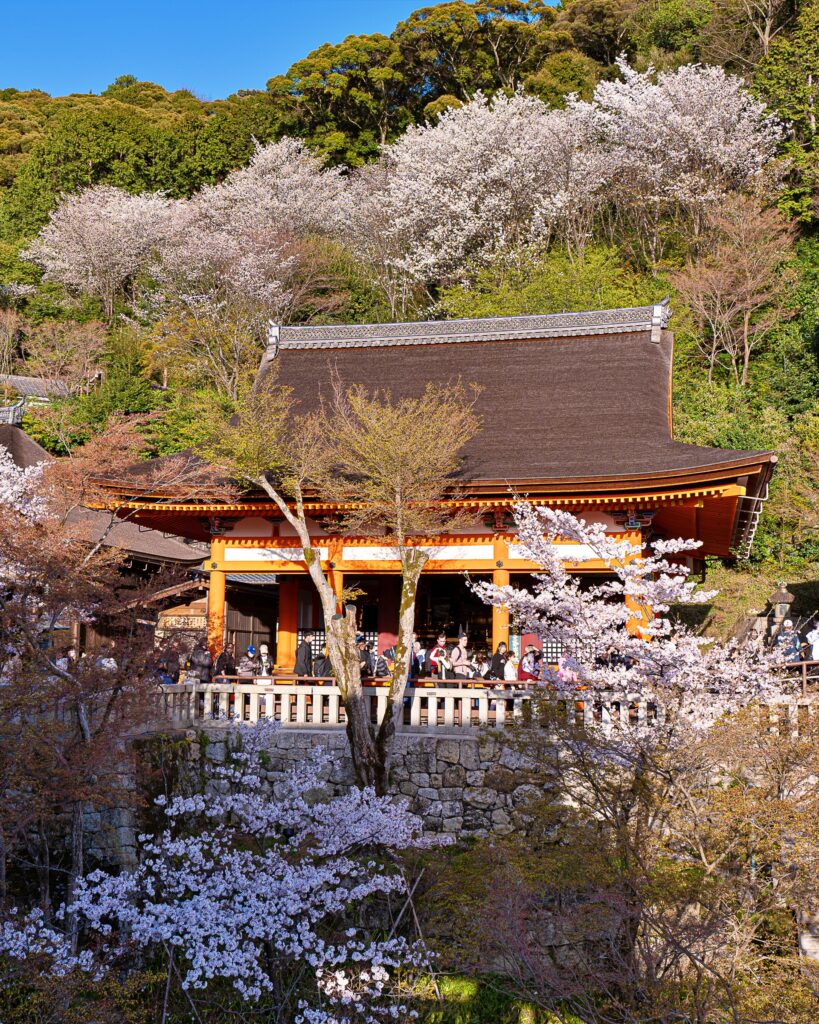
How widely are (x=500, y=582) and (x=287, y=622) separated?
452 cm

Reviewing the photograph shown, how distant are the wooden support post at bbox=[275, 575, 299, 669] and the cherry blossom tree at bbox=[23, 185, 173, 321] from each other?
21513 millimetres

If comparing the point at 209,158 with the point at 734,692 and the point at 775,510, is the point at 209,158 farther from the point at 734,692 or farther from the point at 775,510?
the point at 734,692

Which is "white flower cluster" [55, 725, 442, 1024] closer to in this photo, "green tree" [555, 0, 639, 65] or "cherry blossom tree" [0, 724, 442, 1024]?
"cherry blossom tree" [0, 724, 442, 1024]

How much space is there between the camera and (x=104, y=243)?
117ft

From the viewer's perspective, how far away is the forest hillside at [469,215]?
87.7 ft

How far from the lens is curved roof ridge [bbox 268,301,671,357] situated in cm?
1925

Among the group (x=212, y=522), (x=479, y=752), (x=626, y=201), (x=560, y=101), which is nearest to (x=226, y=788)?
(x=479, y=752)

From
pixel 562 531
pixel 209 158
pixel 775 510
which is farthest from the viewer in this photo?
pixel 209 158

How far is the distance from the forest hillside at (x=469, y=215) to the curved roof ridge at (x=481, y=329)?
2.82m

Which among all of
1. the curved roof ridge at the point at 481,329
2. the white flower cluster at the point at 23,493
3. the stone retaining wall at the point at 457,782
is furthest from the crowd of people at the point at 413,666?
the curved roof ridge at the point at 481,329

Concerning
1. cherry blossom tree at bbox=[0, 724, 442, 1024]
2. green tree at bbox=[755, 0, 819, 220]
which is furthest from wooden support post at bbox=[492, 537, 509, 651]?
green tree at bbox=[755, 0, 819, 220]

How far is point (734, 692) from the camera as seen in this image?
9758mm

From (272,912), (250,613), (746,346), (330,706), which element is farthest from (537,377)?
(272,912)

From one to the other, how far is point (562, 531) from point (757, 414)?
15442 mm
